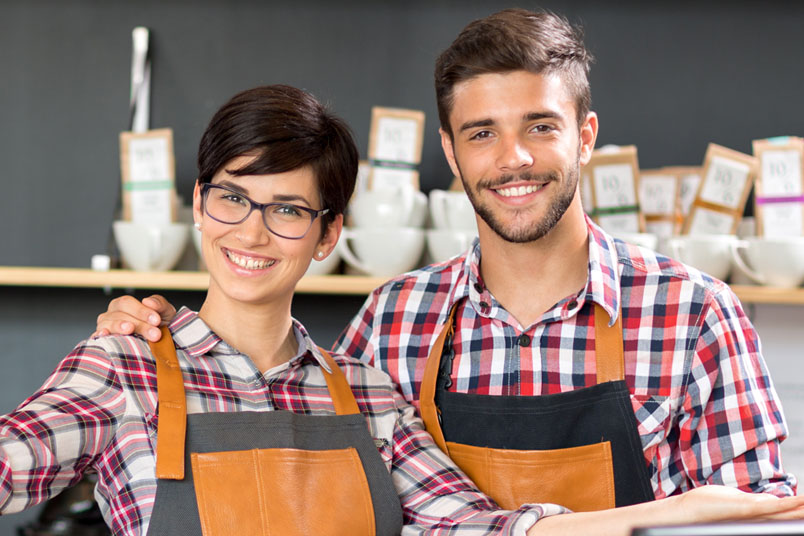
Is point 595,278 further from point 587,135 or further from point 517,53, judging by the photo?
point 517,53

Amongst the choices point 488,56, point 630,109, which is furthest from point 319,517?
point 630,109

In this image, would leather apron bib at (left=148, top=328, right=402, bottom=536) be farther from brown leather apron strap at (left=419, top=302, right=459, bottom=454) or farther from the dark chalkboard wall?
the dark chalkboard wall

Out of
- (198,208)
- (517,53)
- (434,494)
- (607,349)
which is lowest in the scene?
(434,494)

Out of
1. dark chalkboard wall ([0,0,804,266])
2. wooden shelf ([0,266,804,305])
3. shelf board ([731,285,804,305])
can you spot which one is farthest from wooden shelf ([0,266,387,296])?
shelf board ([731,285,804,305])

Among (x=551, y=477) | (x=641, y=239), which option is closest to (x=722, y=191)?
(x=641, y=239)

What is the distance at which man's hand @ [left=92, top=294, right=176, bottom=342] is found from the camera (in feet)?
4.21

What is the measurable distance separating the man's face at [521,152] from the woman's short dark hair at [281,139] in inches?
9.5

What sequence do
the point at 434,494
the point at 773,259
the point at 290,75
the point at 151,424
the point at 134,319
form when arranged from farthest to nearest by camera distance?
the point at 290,75 → the point at 773,259 → the point at 434,494 → the point at 134,319 → the point at 151,424

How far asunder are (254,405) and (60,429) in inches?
11.9

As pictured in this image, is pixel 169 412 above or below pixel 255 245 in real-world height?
below

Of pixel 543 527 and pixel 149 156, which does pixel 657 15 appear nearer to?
pixel 149 156

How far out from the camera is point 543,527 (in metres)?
1.26

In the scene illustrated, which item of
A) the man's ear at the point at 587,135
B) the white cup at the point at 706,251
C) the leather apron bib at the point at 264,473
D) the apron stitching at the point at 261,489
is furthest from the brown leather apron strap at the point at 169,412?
the white cup at the point at 706,251

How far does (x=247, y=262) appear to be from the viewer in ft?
4.35
